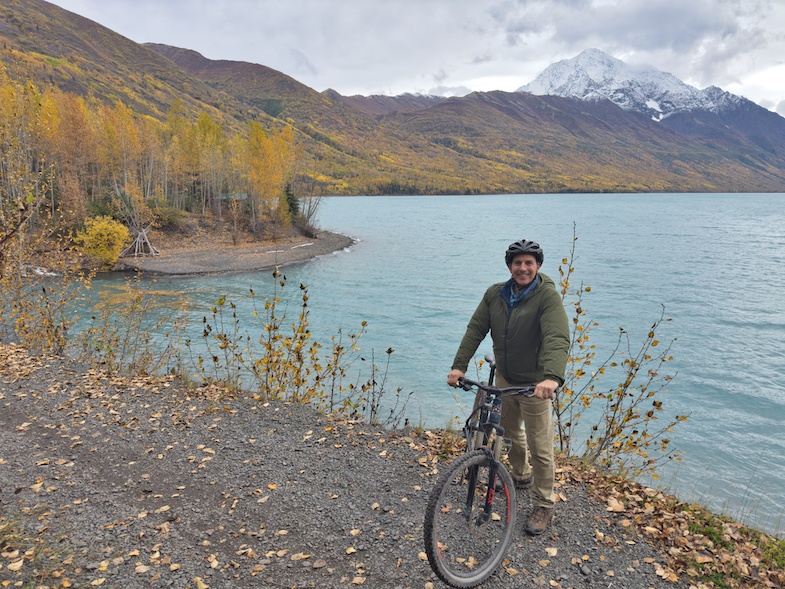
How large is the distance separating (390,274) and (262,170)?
2454 centimetres

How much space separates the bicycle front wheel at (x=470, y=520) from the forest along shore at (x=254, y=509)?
31cm

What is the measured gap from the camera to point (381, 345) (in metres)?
24.4

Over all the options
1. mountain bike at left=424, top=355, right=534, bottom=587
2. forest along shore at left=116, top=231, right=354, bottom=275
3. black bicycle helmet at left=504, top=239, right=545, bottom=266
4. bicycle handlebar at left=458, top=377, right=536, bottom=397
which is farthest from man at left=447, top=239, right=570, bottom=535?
forest along shore at left=116, top=231, right=354, bottom=275

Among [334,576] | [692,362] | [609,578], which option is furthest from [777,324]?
[334,576]

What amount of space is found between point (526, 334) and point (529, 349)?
18cm

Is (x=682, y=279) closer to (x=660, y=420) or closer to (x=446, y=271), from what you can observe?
(x=446, y=271)

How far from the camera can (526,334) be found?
196 inches

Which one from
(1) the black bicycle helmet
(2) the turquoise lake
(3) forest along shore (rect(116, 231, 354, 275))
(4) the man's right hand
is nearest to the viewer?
(1) the black bicycle helmet

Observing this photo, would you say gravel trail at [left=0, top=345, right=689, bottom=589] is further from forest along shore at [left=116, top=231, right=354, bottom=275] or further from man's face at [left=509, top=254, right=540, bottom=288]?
forest along shore at [left=116, top=231, right=354, bottom=275]

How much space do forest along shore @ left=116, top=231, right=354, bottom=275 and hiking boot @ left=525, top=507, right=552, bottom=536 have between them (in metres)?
37.6

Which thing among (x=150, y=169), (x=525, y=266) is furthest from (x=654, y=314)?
(x=150, y=169)

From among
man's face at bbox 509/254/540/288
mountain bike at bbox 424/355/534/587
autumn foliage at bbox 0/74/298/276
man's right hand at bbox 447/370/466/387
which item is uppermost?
autumn foliage at bbox 0/74/298/276

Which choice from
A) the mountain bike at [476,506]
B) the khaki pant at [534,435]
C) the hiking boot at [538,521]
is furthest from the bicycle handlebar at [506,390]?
the hiking boot at [538,521]

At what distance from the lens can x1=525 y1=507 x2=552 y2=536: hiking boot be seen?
557 centimetres
